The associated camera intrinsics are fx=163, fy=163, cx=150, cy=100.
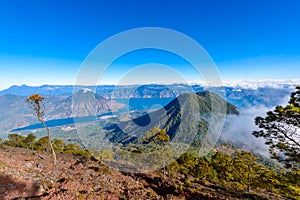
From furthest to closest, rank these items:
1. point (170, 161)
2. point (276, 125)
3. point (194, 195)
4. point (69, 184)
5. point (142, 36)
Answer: point (170, 161), point (194, 195), point (142, 36), point (69, 184), point (276, 125)

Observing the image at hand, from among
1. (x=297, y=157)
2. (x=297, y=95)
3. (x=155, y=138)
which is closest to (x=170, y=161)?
(x=155, y=138)

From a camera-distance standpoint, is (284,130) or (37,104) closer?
(284,130)

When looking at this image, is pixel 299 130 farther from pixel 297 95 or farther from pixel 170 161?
pixel 170 161

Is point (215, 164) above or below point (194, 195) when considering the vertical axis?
below

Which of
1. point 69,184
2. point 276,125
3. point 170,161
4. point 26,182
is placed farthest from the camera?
point 170,161

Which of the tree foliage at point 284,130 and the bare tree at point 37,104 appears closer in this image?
the tree foliage at point 284,130

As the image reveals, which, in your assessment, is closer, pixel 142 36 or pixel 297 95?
pixel 297 95

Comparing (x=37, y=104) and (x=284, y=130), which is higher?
(x=37, y=104)

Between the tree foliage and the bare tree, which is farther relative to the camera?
the bare tree
